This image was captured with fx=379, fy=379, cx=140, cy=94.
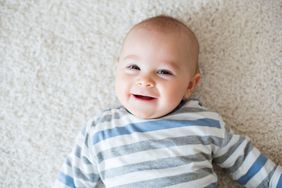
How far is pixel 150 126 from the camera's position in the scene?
0.94 metres

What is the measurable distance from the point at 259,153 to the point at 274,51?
11.7 inches

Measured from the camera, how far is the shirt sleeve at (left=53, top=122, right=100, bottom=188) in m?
0.97

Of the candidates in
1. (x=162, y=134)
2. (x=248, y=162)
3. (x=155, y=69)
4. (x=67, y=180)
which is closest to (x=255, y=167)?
(x=248, y=162)

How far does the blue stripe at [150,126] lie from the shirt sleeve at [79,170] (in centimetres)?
4

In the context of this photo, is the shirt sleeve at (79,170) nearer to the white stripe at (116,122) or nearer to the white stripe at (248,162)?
the white stripe at (116,122)

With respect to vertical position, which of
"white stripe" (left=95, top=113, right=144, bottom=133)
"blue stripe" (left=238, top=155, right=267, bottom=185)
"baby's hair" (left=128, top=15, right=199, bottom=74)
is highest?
"baby's hair" (left=128, top=15, right=199, bottom=74)

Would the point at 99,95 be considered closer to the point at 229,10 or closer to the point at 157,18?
the point at 157,18

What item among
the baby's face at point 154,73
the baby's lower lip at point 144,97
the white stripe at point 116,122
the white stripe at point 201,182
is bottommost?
the white stripe at point 201,182

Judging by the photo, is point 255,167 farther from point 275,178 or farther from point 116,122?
point 116,122

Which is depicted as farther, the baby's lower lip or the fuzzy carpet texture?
the fuzzy carpet texture

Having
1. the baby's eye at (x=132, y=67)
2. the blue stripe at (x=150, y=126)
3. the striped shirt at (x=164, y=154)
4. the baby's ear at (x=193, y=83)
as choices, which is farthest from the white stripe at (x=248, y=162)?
the baby's eye at (x=132, y=67)

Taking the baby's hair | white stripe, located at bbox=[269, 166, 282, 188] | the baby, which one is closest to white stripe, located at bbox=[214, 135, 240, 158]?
the baby

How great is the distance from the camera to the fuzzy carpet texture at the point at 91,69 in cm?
104

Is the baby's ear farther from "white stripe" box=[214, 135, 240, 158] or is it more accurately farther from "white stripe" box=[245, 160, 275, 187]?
"white stripe" box=[245, 160, 275, 187]
